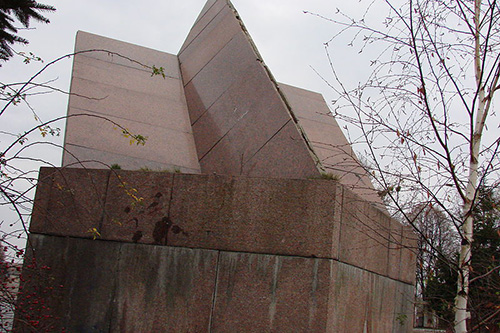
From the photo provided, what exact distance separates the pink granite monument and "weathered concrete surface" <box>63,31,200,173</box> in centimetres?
3

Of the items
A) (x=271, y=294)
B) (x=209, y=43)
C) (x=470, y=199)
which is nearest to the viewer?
(x=470, y=199)

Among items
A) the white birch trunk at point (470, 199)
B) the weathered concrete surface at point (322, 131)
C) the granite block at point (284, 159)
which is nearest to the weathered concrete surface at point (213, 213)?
the granite block at point (284, 159)

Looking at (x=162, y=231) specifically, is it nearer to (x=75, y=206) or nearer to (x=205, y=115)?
(x=75, y=206)

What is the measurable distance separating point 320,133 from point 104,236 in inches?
149

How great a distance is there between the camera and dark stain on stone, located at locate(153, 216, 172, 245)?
5.61m

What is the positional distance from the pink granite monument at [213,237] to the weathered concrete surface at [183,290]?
1cm

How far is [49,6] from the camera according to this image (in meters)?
6.68

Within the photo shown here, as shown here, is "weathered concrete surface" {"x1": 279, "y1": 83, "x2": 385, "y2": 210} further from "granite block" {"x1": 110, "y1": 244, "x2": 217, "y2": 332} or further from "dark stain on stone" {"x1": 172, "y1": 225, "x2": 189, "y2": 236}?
"granite block" {"x1": 110, "y1": 244, "x2": 217, "y2": 332}

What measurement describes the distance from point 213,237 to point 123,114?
2.49 meters

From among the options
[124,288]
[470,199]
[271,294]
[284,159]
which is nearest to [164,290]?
[124,288]

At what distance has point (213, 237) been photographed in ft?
18.0

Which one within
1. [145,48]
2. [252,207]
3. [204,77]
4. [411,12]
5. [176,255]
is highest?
[145,48]

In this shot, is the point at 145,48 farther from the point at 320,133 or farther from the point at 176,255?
the point at 176,255

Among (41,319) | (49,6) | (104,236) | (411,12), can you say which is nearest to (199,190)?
(104,236)
